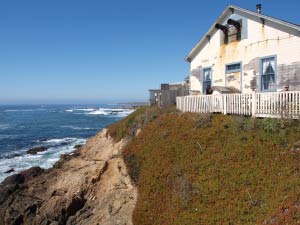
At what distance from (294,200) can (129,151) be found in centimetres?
820

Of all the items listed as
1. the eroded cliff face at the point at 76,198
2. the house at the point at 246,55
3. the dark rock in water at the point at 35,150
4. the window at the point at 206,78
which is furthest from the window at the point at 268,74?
the dark rock in water at the point at 35,150

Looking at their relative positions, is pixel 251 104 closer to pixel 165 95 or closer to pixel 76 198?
pixel 165 95

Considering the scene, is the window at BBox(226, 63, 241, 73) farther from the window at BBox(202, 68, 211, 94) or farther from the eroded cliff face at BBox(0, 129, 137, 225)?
the eroded cliff face at BBox(0, 129, 137, 225)

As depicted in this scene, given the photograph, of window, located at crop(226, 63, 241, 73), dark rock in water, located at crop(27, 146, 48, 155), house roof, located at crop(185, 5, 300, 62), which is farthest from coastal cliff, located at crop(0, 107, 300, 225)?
dark rock in water, located at crop(27, 146, 48, 155)

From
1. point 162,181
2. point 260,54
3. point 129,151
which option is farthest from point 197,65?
point 162,181

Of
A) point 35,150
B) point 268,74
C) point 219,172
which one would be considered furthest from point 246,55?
point 35,150

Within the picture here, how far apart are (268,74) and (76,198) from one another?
11.5m

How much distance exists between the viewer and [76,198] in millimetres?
12305

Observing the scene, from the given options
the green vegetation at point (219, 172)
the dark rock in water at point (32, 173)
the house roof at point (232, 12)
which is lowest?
the dark rock in water at point (32, 173)

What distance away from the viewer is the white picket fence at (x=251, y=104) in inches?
422

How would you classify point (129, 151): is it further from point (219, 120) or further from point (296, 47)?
point (296, 47)

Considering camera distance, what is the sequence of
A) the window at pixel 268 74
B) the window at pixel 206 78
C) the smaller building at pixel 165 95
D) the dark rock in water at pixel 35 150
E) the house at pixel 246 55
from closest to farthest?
1. the house at pixel 246 55
2. the window at pixel 268 74
3. the window at pixel 206 78
4. the smaller building at pixel 165 95
5. the dark rock in water at pixel 35 150

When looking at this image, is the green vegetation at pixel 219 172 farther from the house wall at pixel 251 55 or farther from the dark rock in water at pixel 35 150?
the dark rock in water at pixel 35 150

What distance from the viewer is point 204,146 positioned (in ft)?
36.1
